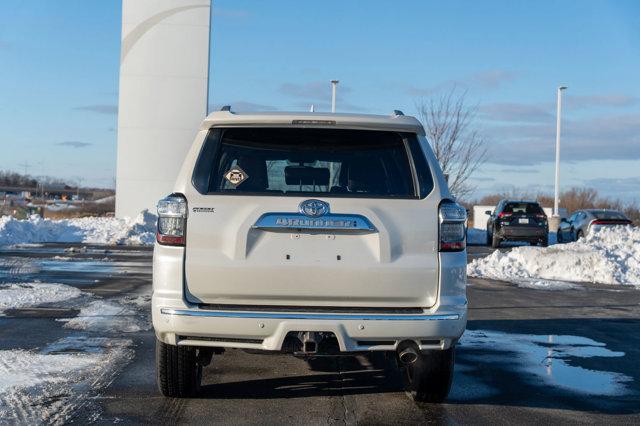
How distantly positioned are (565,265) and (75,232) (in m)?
17.8

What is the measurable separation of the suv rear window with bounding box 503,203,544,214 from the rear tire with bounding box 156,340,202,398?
79.1 feet

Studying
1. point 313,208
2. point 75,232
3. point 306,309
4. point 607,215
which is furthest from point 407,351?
point 607,215

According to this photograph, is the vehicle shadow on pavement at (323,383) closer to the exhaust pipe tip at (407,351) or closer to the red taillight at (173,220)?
the exhaust pipe tip at (407,351)

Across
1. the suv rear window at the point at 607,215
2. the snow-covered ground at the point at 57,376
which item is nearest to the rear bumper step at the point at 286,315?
the snow-covered ground at the point at 57,376

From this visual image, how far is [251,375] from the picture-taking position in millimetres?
6840

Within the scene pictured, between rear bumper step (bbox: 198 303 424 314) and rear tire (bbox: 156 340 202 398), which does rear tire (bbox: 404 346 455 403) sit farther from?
rear tire (bbox: 156 340 202 398)

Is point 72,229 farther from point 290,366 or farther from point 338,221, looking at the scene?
point 338,221

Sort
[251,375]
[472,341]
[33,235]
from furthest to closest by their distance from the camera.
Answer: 1. [33,235]
2. [472,341]
3. [251,375]

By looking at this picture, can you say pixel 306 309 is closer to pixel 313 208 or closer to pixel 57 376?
pixel 313 208

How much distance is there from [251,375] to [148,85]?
86.8 ft

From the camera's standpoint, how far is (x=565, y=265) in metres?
17.6

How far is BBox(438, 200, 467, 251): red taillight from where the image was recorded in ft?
17.2

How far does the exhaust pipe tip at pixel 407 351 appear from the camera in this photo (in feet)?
17.2

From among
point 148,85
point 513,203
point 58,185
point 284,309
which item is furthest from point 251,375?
point 58,185
